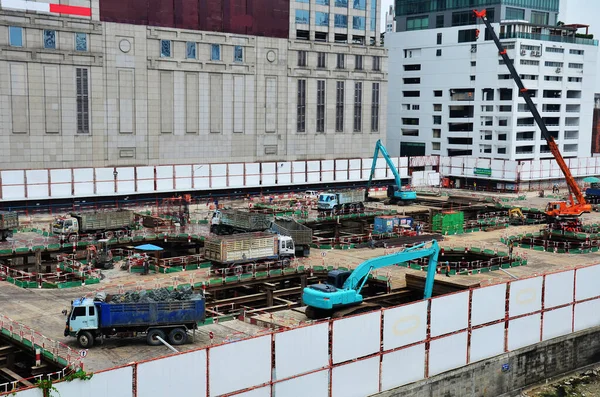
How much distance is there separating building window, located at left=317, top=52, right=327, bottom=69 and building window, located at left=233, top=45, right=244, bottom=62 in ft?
44.6

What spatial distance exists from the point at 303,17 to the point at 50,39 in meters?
39.7

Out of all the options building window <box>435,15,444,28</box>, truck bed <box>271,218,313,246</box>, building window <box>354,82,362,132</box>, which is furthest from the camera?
building window <box>435,15,444,28</box>

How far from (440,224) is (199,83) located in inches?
1661

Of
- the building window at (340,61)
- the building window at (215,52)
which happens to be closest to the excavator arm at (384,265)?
the building window at (215,52)

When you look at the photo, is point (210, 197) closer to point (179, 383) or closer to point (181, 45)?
point (181, 45)

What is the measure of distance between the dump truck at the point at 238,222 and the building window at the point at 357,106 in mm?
50856

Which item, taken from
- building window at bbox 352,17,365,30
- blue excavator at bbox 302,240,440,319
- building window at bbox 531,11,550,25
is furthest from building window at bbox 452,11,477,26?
blue excavator at bbox 302,240,440,319

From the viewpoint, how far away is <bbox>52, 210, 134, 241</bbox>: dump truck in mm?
74188

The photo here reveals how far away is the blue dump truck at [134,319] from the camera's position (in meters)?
40.9

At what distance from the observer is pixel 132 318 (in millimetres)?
41188

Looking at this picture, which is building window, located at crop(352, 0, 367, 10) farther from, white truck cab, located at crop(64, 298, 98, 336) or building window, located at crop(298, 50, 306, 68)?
white truck cab, located at crop(64, 298, 98, 336)

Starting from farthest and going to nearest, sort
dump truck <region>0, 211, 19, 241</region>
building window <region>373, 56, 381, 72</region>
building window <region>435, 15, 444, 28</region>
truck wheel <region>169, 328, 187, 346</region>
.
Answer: building window <region>435, 15, 444, 28</region>
building window <region>373, 56, 381, 72</region>
dump truck <region>0, 211, 19, 241</region>
truck wheel <region>169, 328, 187, 346</region>

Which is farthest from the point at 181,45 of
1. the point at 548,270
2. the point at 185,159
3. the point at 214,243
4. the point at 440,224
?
the point at 548,270

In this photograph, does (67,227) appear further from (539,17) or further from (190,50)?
Result: (539,17)
